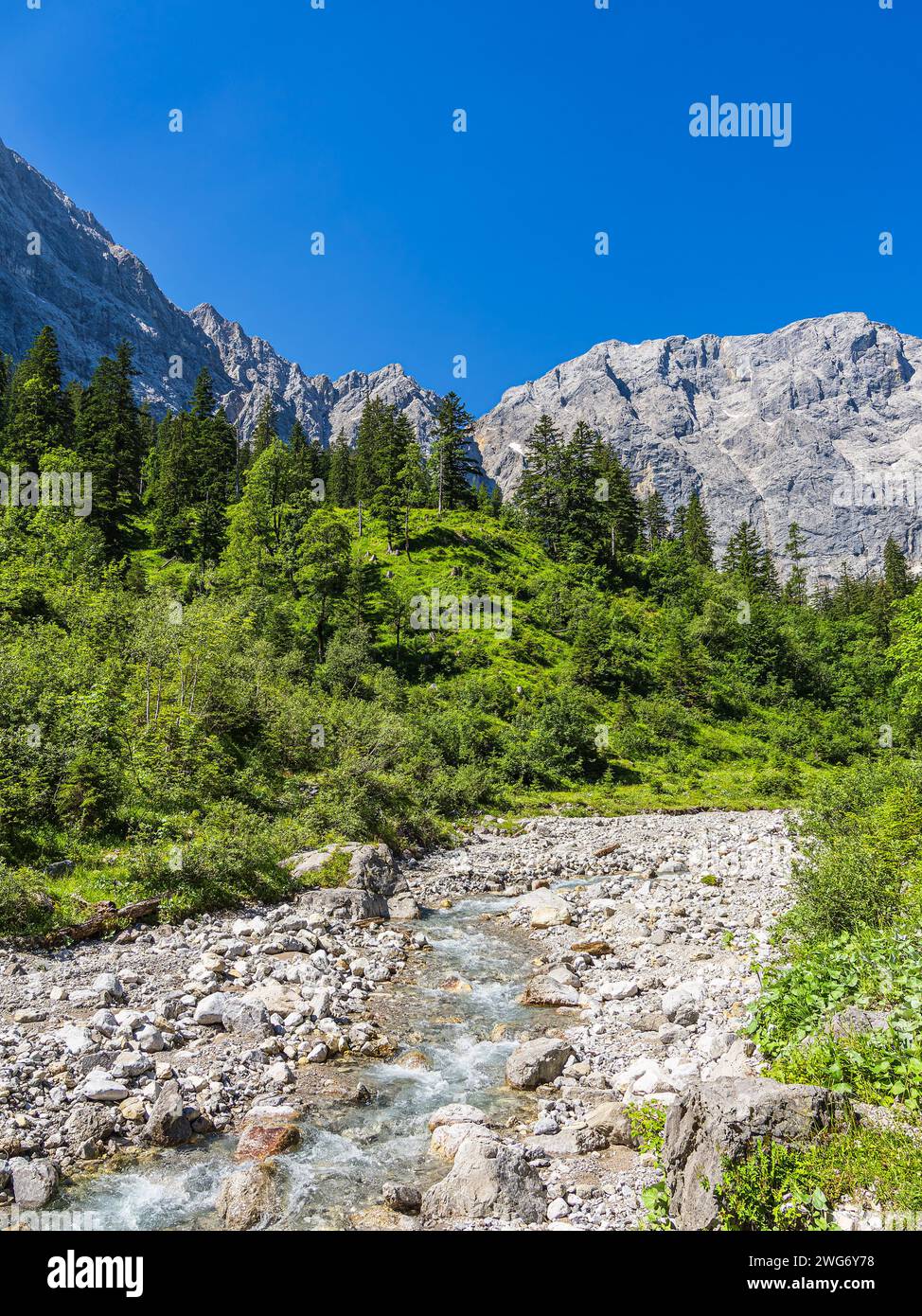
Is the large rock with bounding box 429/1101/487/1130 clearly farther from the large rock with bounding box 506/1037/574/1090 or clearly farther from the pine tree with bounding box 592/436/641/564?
the pine tree with bounding box 592/436/641/564

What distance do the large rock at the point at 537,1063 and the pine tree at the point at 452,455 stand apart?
7407cm

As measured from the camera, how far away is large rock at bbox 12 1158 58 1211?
320 inches

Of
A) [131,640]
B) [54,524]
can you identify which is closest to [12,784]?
[131,640]

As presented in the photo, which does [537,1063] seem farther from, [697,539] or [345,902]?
[697,539]

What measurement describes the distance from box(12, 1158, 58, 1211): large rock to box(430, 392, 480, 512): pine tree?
254ft

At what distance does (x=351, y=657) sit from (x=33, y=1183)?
4181 cm

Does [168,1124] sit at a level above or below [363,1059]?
above

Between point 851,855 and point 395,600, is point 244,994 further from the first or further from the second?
point 395,600

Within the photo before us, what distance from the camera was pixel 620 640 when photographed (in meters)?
66.2

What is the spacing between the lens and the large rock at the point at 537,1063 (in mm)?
11750

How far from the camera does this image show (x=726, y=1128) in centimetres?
692

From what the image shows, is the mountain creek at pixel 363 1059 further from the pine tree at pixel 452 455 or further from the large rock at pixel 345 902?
the pine tree at pixel 452 455

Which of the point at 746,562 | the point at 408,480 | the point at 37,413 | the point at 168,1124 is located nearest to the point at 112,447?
the point at 37,413
